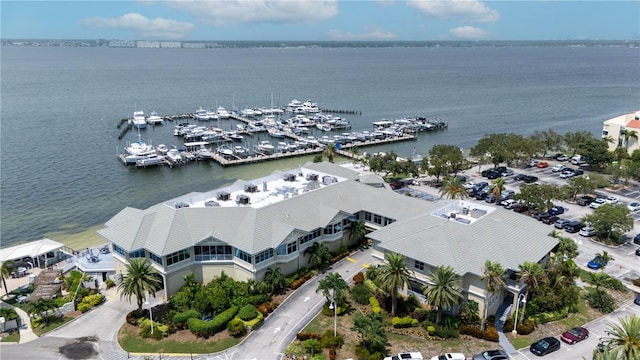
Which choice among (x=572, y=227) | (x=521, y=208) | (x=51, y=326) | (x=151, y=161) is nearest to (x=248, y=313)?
(x=51, y=326)

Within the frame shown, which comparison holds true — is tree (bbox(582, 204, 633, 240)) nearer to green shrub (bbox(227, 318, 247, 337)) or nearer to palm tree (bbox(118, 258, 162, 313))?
green shrub (bbox(227, 318, 247, 337))

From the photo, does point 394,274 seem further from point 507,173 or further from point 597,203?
point 507,173

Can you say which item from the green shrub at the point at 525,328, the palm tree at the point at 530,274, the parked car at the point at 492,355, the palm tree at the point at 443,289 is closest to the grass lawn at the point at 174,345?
the palm tree at the point at 443,289

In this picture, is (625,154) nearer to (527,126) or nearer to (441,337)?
(527,126)

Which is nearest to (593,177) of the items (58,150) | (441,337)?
(441,337)

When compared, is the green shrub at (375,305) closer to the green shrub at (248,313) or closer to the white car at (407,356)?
the white car at (407,356)

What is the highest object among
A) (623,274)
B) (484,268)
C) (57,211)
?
(484,268)
